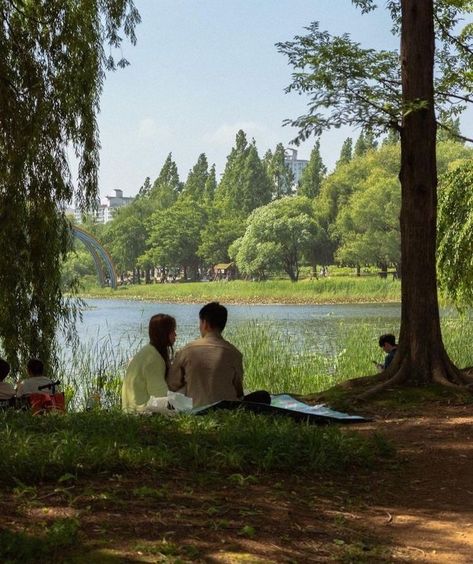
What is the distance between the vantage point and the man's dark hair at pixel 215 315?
5660mm

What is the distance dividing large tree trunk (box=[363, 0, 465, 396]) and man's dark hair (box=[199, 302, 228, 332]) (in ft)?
6.83

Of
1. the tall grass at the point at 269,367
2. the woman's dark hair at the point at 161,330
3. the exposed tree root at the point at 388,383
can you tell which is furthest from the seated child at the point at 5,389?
the exposed tree root at the point at 388,383

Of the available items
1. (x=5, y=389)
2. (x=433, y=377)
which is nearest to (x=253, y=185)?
(x=433, y=377)

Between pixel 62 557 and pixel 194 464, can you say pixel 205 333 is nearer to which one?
pixel 194 464

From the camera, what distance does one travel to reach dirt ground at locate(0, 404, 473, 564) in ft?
10.1

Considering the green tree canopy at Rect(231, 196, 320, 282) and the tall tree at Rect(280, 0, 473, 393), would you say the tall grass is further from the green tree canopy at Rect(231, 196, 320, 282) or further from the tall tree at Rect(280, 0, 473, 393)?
the green tree canopy at Rect(231, 196, 320, 282)

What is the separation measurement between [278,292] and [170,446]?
153ft

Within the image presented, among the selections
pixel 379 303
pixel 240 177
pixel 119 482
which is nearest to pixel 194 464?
pixel 119 482

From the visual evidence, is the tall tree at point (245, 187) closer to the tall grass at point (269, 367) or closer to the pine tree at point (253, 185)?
the pine tree at point (253, 185)

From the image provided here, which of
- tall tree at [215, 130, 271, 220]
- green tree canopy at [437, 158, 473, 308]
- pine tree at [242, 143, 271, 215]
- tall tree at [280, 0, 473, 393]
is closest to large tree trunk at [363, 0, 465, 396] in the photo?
tall tree at [280, 0, 473, 393]

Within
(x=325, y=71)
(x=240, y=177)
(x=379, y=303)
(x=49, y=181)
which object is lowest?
(x=379, y=303)

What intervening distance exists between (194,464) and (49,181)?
4823 mm

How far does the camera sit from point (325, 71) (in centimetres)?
777

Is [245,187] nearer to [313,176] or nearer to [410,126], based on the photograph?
[313,176]
